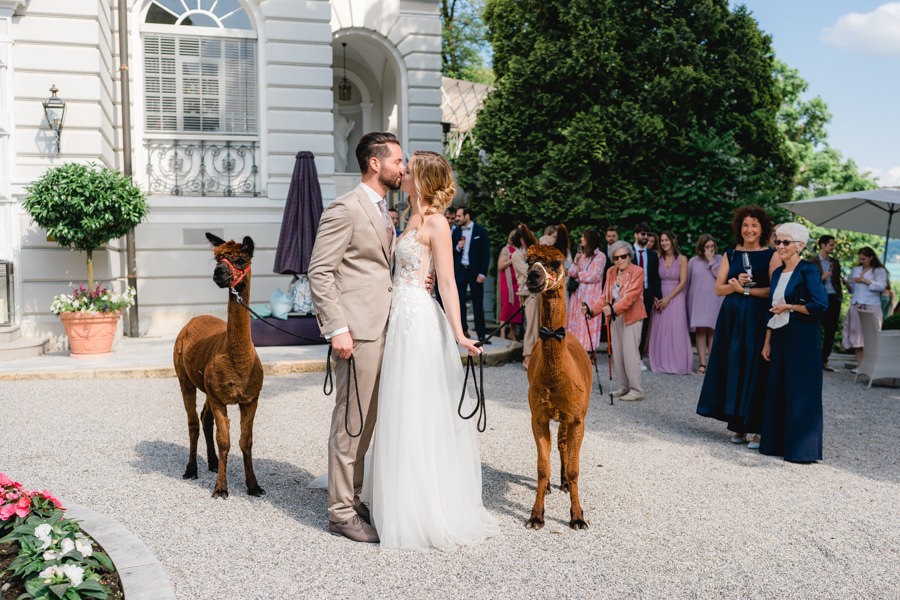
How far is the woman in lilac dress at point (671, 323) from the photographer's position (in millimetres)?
11891

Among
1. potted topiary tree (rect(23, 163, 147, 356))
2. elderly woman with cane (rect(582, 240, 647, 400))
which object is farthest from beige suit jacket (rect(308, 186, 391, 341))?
potted topiary tree (rect(23, 163, 147, 356))

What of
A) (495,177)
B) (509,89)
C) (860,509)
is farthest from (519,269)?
(860,509)

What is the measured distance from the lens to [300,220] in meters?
13.3

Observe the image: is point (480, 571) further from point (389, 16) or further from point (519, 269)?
point (389, 16)

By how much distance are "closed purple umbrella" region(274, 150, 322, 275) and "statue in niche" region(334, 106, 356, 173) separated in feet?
23.6

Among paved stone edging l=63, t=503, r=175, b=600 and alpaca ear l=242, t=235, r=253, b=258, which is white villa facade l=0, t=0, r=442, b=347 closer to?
alpaca ear l=242, t=235, r=253, b=258

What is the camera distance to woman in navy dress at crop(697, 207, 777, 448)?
736 cm

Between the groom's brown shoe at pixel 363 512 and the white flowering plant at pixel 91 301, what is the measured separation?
26.8 ft

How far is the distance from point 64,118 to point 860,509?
40.3 feet

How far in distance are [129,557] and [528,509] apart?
101 inches

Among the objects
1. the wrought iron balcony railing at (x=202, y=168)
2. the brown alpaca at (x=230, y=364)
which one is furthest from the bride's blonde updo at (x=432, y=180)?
the wrought iron balcony railing at (x=202, y=168)

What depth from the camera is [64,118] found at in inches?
497

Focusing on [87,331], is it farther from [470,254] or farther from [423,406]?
[423,406]

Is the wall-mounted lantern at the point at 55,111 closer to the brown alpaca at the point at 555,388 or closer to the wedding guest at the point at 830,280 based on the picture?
the brown alpaca at the point at 555,388
